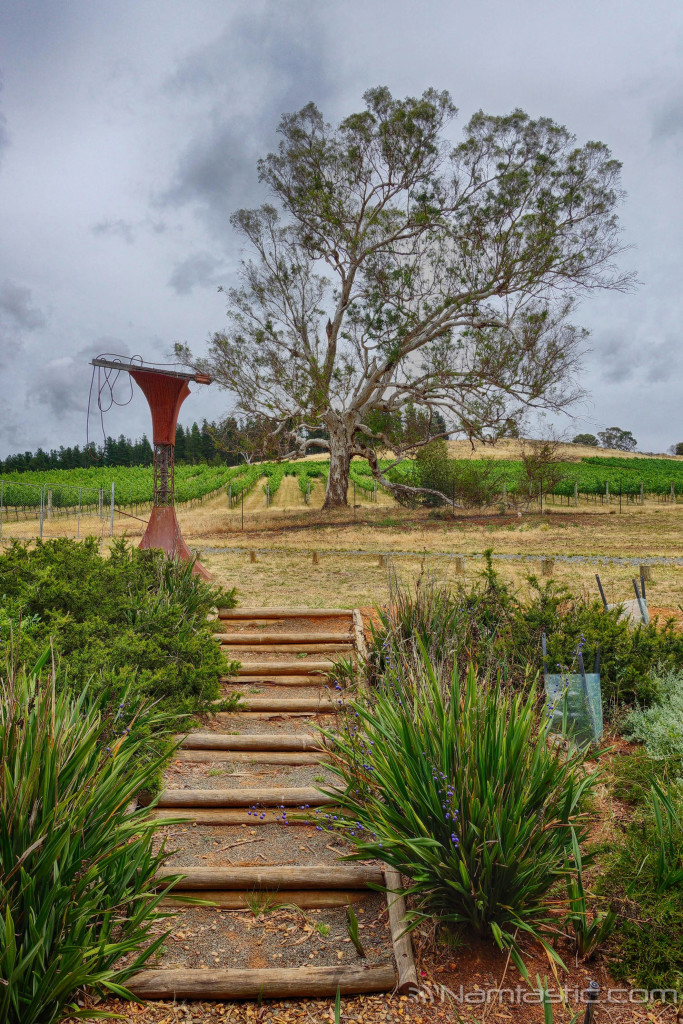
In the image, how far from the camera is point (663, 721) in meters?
4.95

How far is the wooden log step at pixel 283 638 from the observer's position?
27.4 ft

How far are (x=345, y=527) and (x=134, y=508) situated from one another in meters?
22.1

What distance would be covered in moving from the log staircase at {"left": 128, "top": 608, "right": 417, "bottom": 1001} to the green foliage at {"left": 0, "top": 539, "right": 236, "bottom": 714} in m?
0.50

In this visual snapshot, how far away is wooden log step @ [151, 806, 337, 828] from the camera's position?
4391mm

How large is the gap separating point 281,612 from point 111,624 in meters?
3.40

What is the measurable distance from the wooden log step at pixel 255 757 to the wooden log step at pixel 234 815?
82 cm

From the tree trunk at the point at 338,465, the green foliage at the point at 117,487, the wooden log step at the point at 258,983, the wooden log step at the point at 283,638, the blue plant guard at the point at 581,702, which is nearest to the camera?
the wooden log step at the point at 258,983

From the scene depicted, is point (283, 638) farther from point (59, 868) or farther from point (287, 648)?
point (59, 868)

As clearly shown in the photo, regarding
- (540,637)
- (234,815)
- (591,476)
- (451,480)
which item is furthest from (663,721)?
(591,476)

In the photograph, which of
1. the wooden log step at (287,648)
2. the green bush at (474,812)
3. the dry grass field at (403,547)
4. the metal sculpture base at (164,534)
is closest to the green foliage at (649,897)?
the green bush at (474,812)

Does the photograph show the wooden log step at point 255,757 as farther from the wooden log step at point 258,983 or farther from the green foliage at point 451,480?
the green foliage at point 451,480

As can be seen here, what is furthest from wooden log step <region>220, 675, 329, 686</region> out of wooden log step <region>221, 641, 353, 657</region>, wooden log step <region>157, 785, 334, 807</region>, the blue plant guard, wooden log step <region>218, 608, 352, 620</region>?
the blue plant guard

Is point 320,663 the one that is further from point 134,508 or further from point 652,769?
point 134,508

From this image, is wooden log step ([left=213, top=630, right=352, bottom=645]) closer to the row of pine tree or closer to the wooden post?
the wooden post
